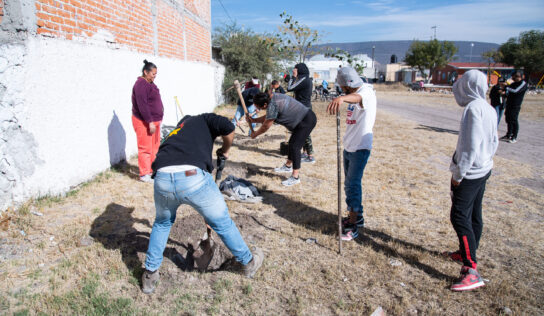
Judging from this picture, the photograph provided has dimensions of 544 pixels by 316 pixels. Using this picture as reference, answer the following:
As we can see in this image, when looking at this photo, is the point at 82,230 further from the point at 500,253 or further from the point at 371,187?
the point at 500,253

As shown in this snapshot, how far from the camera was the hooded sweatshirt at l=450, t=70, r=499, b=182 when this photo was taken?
8.64 ft

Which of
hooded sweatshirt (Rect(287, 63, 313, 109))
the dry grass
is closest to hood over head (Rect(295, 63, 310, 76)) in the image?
hooded sweatshirt (Rect(287, 63, 313, 109))

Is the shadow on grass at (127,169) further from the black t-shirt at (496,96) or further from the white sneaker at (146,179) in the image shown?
the black t-shirt at (496,96)

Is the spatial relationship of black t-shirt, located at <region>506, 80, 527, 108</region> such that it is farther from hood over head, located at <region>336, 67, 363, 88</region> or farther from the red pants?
the red pants

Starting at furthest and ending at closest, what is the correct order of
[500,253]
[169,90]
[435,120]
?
1. [435,120]
2. [169,90]
3. [500,253]

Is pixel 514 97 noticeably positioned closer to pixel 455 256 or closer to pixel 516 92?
pixel 516 92

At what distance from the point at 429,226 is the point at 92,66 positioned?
5490mm

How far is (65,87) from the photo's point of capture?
4.57 metres

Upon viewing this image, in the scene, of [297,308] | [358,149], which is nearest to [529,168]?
[358,149]

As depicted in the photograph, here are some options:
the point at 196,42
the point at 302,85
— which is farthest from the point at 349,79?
the point at 196,42

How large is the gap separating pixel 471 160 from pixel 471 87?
611mm

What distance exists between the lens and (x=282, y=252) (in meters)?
3.51

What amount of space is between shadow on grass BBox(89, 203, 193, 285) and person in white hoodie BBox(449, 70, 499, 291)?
256cm

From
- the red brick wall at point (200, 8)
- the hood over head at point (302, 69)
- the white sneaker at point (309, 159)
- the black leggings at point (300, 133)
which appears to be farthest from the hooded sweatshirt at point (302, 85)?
the red brick wall at point (200, 8)
